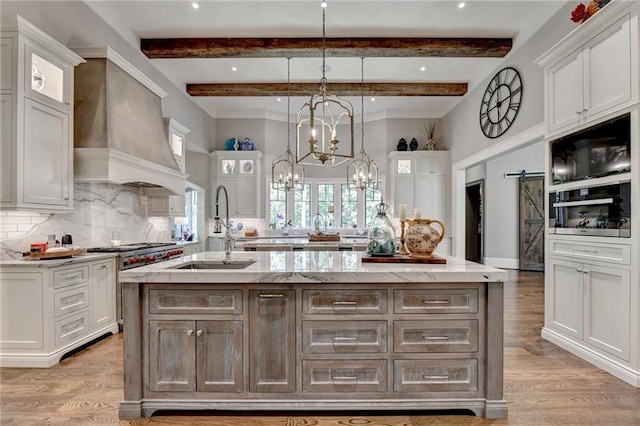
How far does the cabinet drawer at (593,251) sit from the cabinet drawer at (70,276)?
4469mm

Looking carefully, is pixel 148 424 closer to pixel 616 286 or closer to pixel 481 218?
pixel 616 286

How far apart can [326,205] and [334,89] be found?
9.06 ft

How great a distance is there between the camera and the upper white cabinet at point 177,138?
16.9ft

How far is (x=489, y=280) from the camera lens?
78.6 inches

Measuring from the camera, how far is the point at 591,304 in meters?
2.83

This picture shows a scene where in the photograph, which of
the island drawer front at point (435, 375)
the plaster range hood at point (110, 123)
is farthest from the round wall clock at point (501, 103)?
the plaster range hood at point (110, 123)

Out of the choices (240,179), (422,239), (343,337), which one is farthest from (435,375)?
(240,179)

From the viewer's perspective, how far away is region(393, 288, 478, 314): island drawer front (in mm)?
2055

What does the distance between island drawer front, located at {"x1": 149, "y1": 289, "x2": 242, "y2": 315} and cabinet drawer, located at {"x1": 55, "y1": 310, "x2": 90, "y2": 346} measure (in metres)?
1.55

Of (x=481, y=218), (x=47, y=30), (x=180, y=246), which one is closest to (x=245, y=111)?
(x=180, y=246)

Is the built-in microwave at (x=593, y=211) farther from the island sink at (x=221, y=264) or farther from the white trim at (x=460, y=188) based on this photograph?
the island sink at (x=221, y=264)

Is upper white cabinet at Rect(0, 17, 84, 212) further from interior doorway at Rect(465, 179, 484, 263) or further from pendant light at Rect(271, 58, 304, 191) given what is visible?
interior doorway at Rect(465, 179, 484, 263)

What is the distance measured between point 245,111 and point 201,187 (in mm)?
1933

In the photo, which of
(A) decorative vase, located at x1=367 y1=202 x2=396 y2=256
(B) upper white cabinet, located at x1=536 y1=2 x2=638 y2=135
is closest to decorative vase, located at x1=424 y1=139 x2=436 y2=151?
(B) upper white cabinet, located at x1=536 y1=2 x2=638 y2=135
